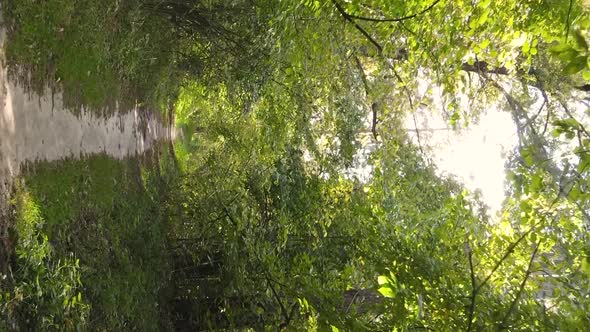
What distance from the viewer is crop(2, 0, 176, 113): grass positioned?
24.3 feet

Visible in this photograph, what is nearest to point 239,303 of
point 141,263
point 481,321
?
point 141,263

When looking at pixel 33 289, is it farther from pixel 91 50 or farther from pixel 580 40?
pixel 580 40

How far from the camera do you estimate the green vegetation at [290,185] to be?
233 inches

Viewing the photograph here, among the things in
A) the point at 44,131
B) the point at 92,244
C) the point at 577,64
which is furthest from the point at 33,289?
the point at 577,64

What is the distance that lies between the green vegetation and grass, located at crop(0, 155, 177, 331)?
0.12ft

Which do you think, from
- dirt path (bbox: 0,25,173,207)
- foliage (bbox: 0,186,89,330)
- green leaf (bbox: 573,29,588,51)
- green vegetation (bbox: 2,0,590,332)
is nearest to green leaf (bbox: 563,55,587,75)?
green leaf (bbox: 573,29,588,51)

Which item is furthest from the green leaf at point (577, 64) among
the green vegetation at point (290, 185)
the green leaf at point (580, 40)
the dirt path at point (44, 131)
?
the dirt path at point (44, 131)

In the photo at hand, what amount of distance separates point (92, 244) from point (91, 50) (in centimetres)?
333

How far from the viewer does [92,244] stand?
8.84 metres

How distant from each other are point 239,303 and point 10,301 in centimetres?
413

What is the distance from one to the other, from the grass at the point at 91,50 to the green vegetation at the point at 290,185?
1.4 inches

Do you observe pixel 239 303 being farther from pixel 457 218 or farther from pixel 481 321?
pixel 481 321

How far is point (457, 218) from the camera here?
23.0 ft

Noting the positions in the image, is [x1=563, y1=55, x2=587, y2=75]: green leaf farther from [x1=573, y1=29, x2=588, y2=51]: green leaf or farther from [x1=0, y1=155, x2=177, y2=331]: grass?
[x1=0, y1=155, x2=177, y2=331]: grass
